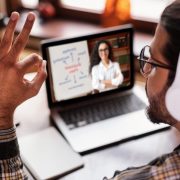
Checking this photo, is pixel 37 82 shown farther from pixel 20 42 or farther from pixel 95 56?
pixel 95 56

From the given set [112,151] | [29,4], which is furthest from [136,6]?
[112,151]

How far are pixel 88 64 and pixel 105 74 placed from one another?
8 cm

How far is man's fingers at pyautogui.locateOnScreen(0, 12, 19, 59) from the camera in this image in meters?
0.96

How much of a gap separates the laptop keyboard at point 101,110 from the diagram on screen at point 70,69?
6 cm

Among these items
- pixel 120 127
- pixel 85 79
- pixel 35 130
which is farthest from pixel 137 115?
pixel 35 130

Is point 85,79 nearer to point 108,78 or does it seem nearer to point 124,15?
point 108,78

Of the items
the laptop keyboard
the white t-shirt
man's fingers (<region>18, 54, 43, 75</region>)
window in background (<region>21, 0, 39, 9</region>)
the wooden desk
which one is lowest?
the wooden desk

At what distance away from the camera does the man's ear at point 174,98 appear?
0.85 meters

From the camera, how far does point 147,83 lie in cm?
96

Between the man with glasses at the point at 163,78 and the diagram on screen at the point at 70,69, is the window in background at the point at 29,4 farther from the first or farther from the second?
the man with glasses at the point at 163,78

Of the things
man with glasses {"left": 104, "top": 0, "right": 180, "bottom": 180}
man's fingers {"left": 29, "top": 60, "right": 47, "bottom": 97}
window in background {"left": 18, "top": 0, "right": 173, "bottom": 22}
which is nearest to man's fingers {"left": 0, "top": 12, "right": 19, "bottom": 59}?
man's fingers {"left": 29, "top": 60, "right": 47, "bottom": 97}

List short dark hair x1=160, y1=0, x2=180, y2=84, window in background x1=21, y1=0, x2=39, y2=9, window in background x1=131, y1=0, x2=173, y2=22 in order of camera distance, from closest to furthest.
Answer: short dark hair x1=160, y1=0, x2=180, y2=84 → window in background x1=131, y1=0, x2=173, y2=22 → window in background x1=21, y1=0, x2=39, y2=9

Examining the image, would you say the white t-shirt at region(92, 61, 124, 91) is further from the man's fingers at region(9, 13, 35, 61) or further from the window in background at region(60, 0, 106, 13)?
the window in background at region(60, 0, 106, 13)

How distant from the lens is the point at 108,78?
Answer: 146 cm
